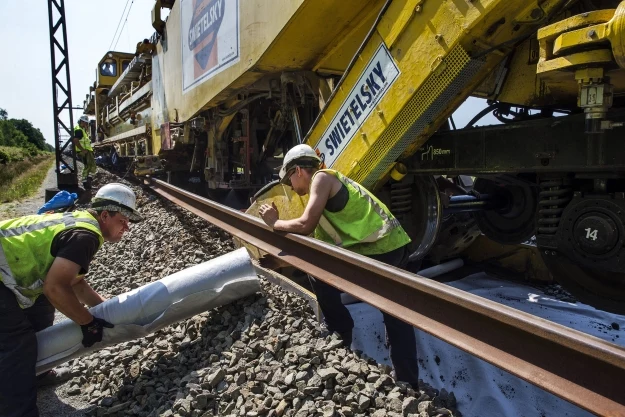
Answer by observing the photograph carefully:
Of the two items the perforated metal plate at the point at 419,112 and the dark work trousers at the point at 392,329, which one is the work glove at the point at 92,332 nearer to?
the dark work trousers at the point at 392,329

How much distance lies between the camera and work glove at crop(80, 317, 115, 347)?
2768mm

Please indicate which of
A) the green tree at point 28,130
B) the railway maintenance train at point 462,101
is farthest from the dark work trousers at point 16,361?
the green tree at point 28,130

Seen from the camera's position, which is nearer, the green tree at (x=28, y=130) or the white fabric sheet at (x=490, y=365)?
the white fabric sheet at (x=490, y=365)

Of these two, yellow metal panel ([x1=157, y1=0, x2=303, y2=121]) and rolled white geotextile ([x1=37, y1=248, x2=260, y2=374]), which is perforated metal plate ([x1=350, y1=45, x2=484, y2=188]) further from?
yellow metal panel ([x1=157, y1=0, x2=303, y2=121])

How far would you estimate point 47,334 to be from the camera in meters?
2.77

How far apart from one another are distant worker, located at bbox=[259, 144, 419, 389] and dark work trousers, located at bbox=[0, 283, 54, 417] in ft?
5.46

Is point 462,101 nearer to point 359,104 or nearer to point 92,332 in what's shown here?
point 359,104

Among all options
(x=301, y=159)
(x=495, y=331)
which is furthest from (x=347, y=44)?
(x=495, y=331)

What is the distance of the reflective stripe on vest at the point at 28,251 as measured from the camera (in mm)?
2598

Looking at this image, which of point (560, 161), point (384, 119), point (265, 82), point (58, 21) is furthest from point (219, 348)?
point (58, 21)

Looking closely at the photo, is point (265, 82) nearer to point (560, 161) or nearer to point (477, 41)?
point (477, 41)

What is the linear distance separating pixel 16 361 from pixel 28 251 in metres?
0.65

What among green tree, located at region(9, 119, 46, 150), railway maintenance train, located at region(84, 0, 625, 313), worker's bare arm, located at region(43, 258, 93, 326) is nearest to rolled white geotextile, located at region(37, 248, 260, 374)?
worker's bare arm, located at region(43, 258, 93, 326)

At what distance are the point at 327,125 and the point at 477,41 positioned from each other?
1480mm
